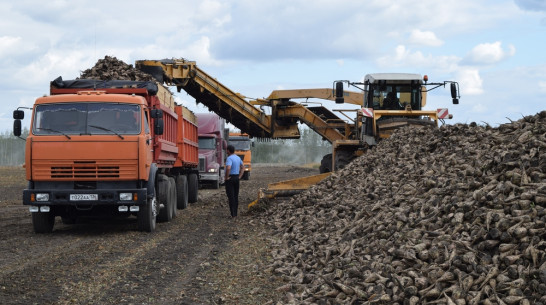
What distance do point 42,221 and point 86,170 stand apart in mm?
1648

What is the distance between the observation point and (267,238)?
39.0 feet

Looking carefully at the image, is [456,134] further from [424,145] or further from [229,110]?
[229,110]

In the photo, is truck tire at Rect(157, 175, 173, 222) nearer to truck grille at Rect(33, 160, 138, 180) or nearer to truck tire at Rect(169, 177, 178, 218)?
truck tire at Rect(169, 177, 178, 218)

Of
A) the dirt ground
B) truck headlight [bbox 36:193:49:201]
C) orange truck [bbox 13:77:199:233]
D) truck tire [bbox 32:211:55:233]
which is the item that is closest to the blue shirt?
the dirt ground

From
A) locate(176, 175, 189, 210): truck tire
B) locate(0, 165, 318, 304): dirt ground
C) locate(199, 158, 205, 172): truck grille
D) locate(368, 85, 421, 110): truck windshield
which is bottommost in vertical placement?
locate(0, 165, 318, 304): dirt ground

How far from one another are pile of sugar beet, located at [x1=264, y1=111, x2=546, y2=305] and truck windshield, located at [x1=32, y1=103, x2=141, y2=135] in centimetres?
378

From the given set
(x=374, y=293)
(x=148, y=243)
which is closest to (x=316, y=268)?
(x=374, y=293)

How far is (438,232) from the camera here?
Answer: 293 inches

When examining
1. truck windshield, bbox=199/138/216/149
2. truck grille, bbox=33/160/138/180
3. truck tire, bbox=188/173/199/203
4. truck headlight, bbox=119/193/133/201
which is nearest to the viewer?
truck grille, bbox=33/160/138/180

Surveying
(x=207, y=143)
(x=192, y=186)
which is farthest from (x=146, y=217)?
(x=207, y=143)

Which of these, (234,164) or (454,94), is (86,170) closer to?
(234,164)

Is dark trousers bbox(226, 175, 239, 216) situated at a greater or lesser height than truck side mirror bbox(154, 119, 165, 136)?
lesser

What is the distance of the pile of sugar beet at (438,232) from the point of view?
616 cm

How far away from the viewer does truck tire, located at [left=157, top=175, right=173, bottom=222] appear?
1429 cm
